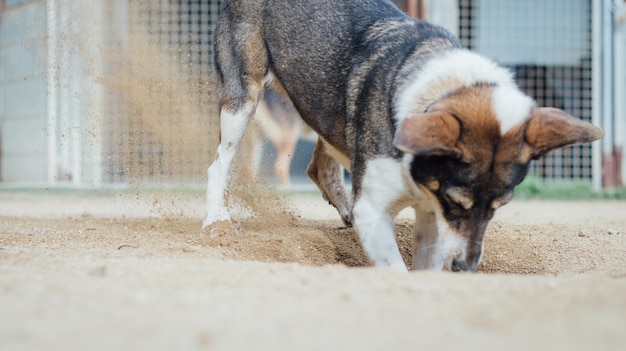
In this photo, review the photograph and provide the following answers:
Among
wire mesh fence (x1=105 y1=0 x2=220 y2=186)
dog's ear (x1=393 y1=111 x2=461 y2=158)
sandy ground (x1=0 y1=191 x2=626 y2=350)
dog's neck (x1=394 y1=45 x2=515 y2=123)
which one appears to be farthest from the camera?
wire mesh fence (x1=105 y1=0 x2=220 y2=186)

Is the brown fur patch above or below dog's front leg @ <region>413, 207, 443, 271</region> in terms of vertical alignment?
above

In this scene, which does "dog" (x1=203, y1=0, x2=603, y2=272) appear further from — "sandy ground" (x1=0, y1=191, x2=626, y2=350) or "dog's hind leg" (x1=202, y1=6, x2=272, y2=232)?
"sandy ground" (x1=0, y1=191, x2=626, y2=350)

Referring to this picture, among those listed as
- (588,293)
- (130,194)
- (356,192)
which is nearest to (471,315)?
(588,293)

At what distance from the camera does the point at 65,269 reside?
124 inches

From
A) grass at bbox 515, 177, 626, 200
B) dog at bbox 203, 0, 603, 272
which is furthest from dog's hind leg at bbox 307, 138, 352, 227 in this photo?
grass at bbox 515, 177, 626, 200

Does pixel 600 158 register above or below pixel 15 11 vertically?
below

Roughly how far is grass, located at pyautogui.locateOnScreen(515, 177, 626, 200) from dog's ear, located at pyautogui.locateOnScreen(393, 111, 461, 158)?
6542 mm

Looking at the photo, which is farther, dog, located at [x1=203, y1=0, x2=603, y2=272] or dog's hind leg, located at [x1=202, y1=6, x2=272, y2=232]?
dog's hind leg, located at [x1=202, y1=6, x2=272, y2=232]

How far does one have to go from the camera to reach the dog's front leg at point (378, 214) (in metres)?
3.85

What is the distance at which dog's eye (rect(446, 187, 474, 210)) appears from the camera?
3.36 metres

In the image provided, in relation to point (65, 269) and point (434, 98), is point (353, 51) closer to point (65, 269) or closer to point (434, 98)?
point (434, 98)

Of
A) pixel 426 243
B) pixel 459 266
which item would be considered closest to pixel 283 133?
pixel 426 243

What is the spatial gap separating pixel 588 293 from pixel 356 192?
172 cm

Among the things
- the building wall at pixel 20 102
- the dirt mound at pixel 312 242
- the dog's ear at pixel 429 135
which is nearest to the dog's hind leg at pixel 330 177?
the dirt mound at pixel 312 242
